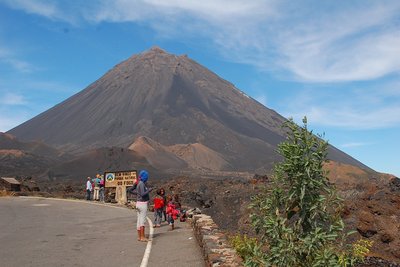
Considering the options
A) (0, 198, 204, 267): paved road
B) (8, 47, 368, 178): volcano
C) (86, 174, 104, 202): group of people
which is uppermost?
(8, 47, 368, 178): volcano

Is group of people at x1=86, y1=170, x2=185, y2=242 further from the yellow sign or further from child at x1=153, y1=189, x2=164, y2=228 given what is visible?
the yellow sign

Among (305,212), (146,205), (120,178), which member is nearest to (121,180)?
(120,178)

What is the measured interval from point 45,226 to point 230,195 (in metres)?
19.5

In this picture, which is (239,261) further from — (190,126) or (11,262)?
(190,126)

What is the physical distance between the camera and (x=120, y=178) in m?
23.8

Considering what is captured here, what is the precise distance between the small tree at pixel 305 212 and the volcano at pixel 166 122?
259 ft

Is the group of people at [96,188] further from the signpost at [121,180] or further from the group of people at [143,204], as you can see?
the group of people at [143,204]

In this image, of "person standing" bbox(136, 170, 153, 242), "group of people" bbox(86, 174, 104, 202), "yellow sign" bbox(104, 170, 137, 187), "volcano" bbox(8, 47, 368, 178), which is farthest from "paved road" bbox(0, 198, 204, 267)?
"volcano" bbox(8, 47, 368, 178)

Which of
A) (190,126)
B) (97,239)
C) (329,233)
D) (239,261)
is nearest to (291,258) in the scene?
(329,233)

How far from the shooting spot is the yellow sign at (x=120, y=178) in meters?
23.6

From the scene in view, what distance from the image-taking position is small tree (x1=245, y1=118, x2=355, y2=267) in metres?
4.89

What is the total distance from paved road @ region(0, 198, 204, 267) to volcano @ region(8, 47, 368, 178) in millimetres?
68945

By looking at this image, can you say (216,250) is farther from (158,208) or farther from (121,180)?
(121,180)

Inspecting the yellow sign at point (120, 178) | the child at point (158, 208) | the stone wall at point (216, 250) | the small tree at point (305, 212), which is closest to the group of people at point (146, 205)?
the child at point (158, 208)
